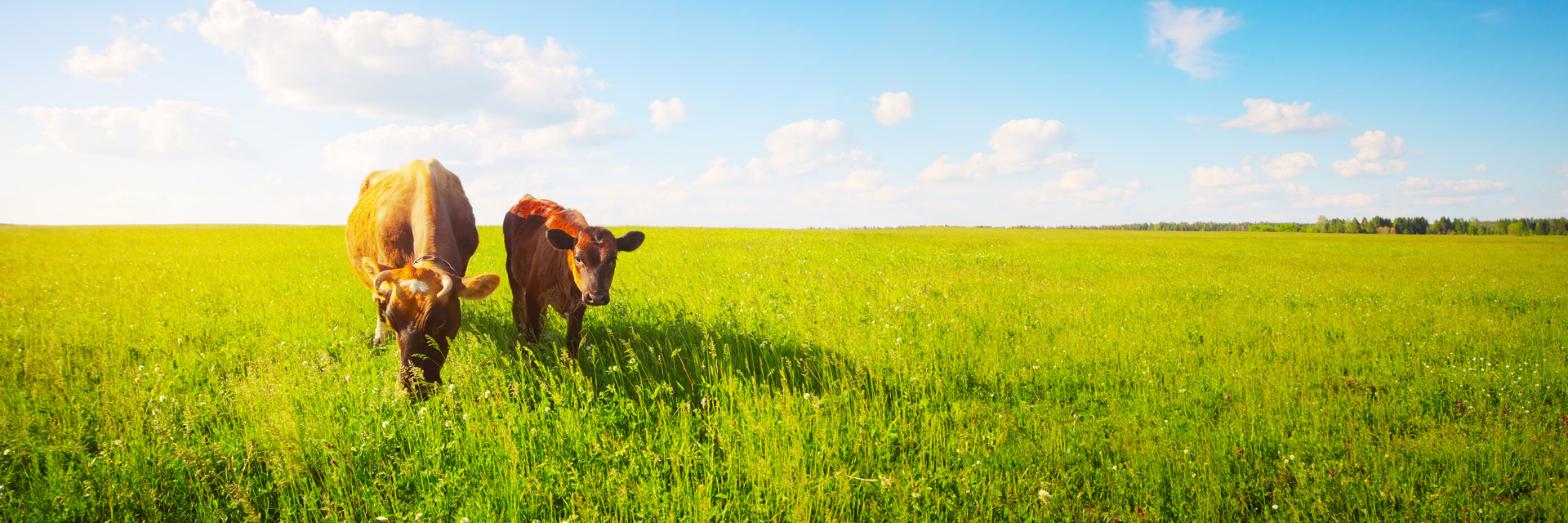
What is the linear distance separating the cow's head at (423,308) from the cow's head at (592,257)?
3.29ft

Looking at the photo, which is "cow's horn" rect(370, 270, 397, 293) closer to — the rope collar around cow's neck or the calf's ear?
the rope collar around cow's neck

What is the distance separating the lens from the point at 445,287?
17.7 feet

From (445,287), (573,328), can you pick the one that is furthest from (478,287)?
(573,328)

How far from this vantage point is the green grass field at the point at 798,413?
4.08 m

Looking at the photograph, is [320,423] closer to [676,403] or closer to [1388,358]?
[676,403]

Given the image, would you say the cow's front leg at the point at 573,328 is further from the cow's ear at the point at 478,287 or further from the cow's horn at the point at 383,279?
the cow's horn at the point at 383,279

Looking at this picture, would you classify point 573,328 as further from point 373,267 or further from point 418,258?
point 373,267

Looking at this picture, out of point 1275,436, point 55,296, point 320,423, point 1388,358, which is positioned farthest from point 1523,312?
point 55,296

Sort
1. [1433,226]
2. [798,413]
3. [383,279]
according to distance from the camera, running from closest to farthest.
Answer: [798,413]
[383,279]
[1433,226]

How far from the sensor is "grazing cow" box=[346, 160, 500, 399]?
543cm

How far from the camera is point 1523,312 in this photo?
11.3 metres

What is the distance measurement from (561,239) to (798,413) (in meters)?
3.50

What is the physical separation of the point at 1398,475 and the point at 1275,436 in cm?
79

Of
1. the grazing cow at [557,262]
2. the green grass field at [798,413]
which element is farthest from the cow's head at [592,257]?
the green grass field at [798,413]
